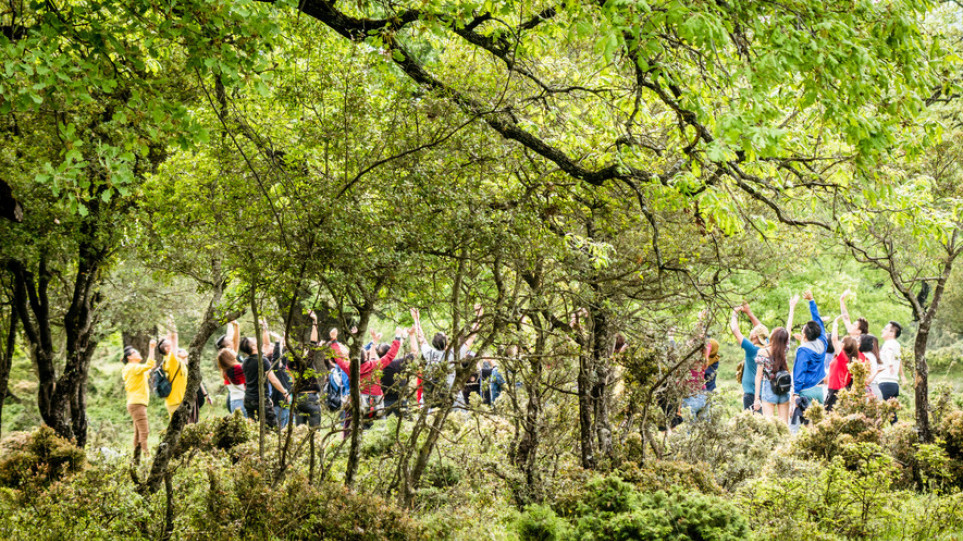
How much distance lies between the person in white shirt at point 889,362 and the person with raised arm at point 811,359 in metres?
0.83

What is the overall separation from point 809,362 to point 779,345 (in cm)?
73

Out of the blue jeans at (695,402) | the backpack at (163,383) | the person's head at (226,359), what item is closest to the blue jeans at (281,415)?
the person's head at (226,359)

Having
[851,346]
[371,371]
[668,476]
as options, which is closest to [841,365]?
[851,346]

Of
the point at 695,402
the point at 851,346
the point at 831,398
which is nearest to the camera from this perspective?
the point at 695,402

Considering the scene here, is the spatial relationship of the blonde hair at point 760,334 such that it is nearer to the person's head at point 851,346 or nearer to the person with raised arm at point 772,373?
the person with raised arm at point 772,373

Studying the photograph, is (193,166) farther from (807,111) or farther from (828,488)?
(828,488)

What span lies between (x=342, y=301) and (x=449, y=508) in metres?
2.35

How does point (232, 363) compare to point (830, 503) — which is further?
point (232, 363)

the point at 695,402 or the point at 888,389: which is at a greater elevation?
the point at 888,389

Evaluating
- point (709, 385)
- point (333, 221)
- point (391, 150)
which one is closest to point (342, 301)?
point (333, 221)

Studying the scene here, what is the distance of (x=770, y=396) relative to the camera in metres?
10.7

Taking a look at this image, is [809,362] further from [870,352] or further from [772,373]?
[870,352]

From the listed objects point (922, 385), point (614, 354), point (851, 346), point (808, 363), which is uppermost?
point (851, 346)

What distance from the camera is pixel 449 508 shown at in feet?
19.8
